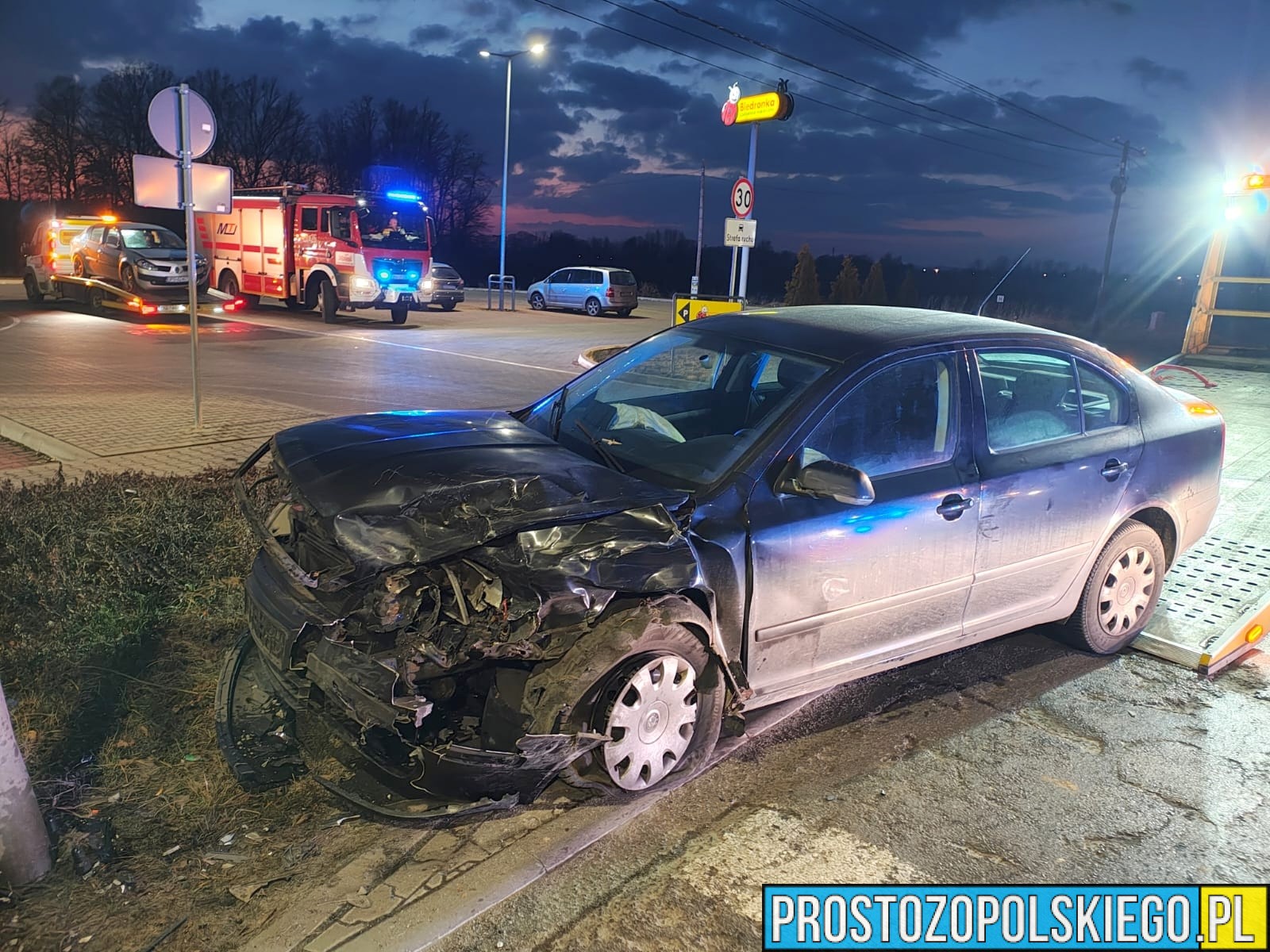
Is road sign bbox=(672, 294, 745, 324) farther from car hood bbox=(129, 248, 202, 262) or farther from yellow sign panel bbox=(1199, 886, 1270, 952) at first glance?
car hood bbox=(129, 248, 202, 262)

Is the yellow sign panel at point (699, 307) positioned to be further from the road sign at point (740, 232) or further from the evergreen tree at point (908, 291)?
the evergreen tree at point (908, 291)

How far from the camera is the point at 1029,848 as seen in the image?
3.04 m

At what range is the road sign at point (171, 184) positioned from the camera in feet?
25.7

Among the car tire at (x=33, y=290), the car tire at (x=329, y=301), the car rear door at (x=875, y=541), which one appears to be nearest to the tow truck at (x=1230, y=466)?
the car rear door at (x=875, y=541)

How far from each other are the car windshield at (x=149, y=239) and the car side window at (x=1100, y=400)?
20324mm

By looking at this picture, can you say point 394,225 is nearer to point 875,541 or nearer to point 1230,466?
point 1230,466

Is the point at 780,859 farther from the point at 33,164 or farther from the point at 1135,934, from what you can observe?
the point at 33,164

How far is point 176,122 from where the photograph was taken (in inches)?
303

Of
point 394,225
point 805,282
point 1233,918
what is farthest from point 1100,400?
point 805,282

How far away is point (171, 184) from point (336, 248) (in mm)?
14144

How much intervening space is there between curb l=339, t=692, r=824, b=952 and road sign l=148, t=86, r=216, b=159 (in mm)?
6865

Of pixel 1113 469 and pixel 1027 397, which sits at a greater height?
pixel 1027 397

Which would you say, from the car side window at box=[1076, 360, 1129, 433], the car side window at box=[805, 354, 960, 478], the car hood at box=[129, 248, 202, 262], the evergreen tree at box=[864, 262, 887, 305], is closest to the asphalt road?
the car hood at box=[129, 248, 202, 262]

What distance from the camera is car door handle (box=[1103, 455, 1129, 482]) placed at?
4.24 m
